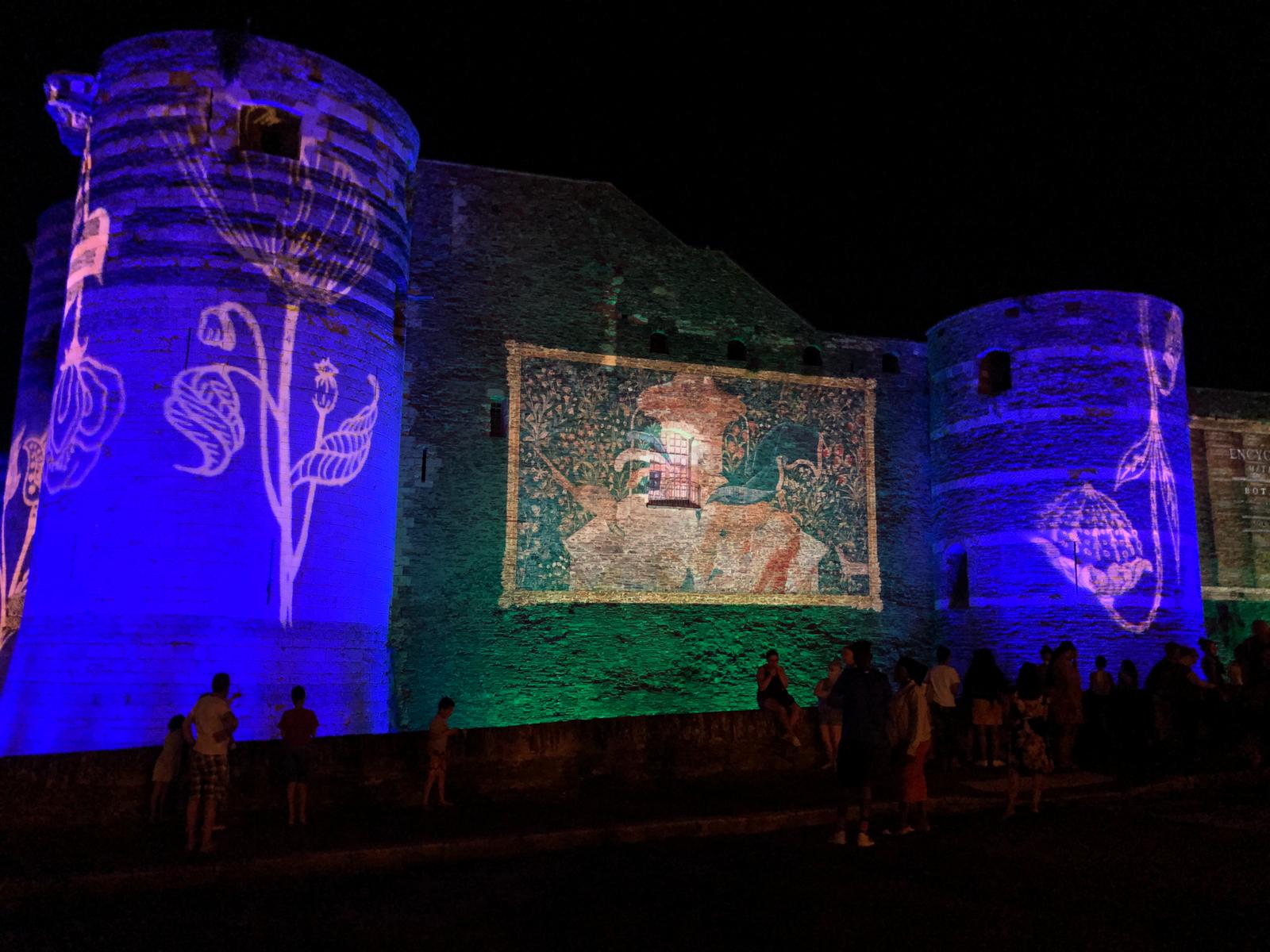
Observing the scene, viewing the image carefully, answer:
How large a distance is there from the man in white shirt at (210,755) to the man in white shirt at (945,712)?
6.58 metres

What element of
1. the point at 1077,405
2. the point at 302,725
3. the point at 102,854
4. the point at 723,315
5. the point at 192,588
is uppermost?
the point at 723,315

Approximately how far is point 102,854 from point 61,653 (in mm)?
5087

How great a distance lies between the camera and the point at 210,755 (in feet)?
25.1

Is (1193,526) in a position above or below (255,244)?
below

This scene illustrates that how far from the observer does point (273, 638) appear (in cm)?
1177

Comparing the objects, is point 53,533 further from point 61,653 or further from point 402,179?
point 402,179

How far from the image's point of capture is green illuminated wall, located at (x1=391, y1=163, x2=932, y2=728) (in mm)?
14734

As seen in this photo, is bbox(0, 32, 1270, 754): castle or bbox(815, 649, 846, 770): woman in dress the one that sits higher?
bbox(0, 32, 1270, 754): castle

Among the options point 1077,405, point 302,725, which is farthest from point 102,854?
point 1077,405

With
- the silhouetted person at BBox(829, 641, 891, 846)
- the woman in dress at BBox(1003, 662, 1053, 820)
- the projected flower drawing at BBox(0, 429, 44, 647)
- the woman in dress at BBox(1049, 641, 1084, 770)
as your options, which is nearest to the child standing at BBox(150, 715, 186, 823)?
the silhouetted person at BBox(829, 641, 891, 846)

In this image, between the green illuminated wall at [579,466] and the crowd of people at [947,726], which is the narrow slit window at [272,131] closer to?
the green illuminated wall at [579,466]

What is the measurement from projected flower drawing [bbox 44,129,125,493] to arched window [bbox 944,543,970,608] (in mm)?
12622

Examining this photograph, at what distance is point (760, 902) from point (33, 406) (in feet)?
51.8

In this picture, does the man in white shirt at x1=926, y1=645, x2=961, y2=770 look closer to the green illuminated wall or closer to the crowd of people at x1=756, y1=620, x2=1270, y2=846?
the crowd of people at x1=756, y1=620, x2=1270, y2=846
